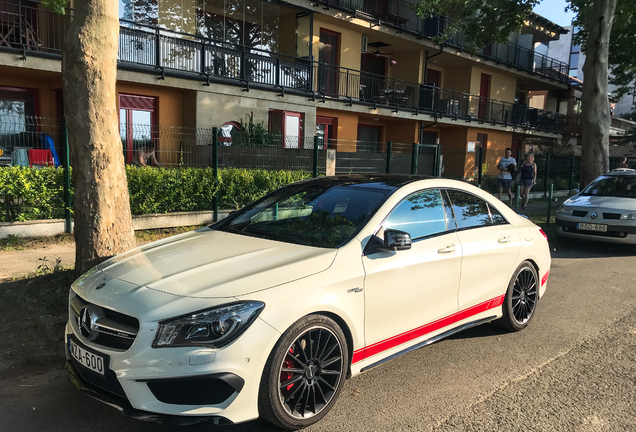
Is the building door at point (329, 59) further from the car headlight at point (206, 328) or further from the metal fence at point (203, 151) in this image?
the car headlight at point (206, 328)

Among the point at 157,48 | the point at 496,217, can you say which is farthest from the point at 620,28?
the point at 496,217

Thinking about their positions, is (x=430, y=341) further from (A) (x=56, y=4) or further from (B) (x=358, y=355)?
(A) (x=56, y=4)

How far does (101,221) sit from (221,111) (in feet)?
35.1

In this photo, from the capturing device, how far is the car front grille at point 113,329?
2.75 m

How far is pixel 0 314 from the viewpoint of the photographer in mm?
4852

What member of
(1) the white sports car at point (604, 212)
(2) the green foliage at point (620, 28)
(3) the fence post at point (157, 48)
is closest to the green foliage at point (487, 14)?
(2) the green foliage at point (620, 28)

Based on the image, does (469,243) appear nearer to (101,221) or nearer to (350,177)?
(350,177)

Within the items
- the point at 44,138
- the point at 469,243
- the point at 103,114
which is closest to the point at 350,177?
the point at 469,243

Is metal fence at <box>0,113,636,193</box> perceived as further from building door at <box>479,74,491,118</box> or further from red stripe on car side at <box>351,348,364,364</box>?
building door at <box>479,74,491,118</box>

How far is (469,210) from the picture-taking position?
4.57 m

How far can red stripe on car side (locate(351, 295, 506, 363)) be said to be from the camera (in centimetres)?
341

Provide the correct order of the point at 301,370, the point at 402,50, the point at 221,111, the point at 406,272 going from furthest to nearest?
the point at 402,50 < the point at 221,111 < the point at 406,272 < the point at 301,370

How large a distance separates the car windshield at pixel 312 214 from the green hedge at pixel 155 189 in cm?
499

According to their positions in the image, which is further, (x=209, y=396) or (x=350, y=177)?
(x=350, y=177)
